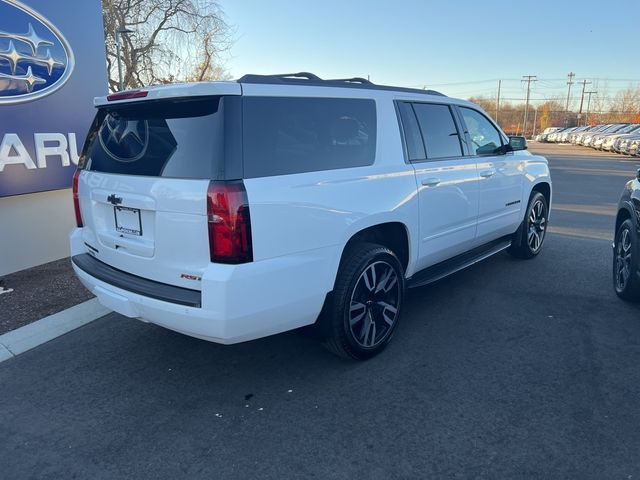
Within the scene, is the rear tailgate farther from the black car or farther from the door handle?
the black car

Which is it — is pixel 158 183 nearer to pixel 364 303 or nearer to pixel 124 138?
pixel 124 138

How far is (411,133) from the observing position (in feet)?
13.2

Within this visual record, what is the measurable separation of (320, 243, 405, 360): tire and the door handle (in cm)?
69

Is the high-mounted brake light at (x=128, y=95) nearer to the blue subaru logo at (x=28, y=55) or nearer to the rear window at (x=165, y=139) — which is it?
the rear window at (x=165, y=139)

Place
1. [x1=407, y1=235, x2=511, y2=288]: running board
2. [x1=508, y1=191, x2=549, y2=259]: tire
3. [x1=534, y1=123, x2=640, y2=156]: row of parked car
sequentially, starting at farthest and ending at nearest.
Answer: [x1=534, y1=123, x2=640, y2=156]: row of parked car → [x1=508, y1=191, x2=549, y2=259]: tire → [x1=407, y1=235, x2=511, y2=288]: running board

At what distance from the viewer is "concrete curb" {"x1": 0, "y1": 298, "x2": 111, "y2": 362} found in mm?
3922

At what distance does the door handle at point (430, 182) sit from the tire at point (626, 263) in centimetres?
186

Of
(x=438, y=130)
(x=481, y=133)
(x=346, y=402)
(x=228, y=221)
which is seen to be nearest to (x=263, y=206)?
(x=228, y=221)

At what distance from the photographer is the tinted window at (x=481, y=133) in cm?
495

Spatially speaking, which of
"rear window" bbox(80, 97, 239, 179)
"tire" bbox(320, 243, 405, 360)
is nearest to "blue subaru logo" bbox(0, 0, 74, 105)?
"rear window" bbox(80, 97, 239, 179)

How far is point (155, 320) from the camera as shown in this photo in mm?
2977

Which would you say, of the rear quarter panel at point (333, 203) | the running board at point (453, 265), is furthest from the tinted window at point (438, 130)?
the running board at point (453, 265)

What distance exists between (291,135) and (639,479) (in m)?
2.57

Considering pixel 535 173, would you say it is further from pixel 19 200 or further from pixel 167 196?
pixel 19 200
